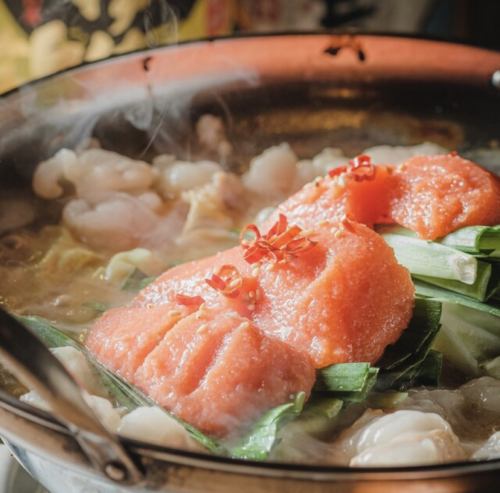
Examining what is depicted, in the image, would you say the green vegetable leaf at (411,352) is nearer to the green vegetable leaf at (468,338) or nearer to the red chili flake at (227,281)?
the green vegetable leaf at (468,338)

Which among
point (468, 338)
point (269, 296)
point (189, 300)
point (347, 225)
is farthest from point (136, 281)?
point (468, 338)

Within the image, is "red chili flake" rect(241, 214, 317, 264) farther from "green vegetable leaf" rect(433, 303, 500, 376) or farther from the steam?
the steam

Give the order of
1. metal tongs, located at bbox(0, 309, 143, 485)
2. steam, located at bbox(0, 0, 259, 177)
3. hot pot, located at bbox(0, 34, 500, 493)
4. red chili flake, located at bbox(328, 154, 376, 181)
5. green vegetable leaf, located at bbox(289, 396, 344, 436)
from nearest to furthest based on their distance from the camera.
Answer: metal tongs, located at bbox(0, 309, 143, 485)
green vegetable leaf, located at bbox(289, 396, 344, 436)
red chili flake, located at bbox(328, 154, 376, 181)
steam, located at bbox(0, 0, 259, 177)
hot pot, located at bbox(0, 34, 500, 493)

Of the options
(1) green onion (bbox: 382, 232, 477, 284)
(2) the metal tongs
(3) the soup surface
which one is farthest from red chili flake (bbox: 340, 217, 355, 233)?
(2) the metal tongs

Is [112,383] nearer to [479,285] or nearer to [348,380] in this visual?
[348,380]

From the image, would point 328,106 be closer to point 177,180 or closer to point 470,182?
point 177,180

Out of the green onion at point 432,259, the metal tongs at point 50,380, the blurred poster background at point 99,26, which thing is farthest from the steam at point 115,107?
the metal tongs at point 50,380
